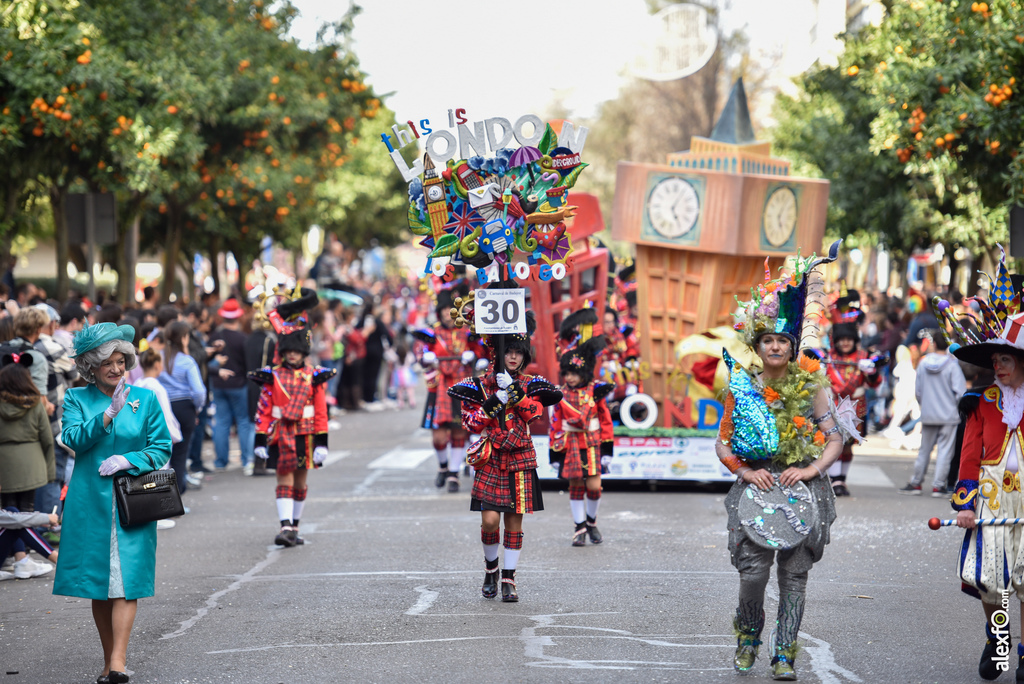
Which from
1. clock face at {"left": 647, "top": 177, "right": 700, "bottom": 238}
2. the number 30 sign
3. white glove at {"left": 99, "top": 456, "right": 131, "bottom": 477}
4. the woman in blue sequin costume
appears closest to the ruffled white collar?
the woman in blue sequin costume

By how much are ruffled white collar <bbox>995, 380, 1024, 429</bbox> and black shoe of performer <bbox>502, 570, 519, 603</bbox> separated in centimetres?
322

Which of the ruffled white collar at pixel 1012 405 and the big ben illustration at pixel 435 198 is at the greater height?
the big ben illustration at pixel 435 198

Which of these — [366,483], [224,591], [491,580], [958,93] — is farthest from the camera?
[366,483]

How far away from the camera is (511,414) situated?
27.8 feet

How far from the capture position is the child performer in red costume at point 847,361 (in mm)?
13570

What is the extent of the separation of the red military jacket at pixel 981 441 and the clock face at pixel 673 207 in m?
7.92

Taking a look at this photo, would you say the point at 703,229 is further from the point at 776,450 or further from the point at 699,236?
the point at 776,450

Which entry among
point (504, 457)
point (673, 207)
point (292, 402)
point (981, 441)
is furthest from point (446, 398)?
point (981, 441)

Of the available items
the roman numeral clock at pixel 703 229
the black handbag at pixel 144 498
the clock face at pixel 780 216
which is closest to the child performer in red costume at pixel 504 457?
the black handbag at pixel 144 498

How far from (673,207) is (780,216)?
123 centimetres

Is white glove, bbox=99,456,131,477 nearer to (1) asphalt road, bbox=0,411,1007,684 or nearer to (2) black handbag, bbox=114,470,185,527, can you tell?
(2) black handbag, bbox=114,470,185,527

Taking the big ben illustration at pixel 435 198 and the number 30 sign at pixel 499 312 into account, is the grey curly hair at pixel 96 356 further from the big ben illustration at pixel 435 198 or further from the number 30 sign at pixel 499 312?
the big ben illustration at pixel 435 198

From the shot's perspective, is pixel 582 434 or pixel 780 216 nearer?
pixel 582 434

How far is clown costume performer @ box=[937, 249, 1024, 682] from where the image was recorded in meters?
6.31
